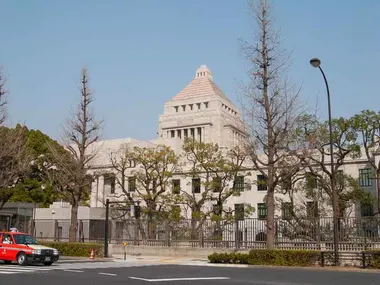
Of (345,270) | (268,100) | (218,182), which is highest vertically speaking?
(268,100)

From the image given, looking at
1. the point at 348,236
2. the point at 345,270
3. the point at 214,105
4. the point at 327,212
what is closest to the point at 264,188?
the point at 327,212

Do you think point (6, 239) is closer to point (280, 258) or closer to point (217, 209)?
point (280, 258)

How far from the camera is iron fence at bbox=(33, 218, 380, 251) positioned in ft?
83.1

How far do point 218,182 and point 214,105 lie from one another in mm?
58836

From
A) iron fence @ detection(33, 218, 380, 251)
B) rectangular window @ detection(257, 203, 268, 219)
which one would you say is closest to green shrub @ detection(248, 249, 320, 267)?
iron fence @ detection(33, 218, 380, 251)

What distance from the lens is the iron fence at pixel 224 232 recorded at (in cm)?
2533

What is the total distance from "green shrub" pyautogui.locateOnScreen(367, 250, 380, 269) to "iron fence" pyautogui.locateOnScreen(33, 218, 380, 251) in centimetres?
255

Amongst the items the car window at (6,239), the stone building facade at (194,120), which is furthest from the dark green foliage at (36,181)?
the car window at (6,239)

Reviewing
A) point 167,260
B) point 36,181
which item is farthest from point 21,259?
point 36,181

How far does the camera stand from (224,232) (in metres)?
30.6

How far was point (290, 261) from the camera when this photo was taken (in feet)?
74.6

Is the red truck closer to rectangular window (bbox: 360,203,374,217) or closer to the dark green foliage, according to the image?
the dark green foliage

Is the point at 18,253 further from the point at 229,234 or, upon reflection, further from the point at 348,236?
the point at 348,236

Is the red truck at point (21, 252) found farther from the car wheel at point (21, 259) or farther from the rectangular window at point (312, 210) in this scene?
the rectangular window at point (312, 210)
